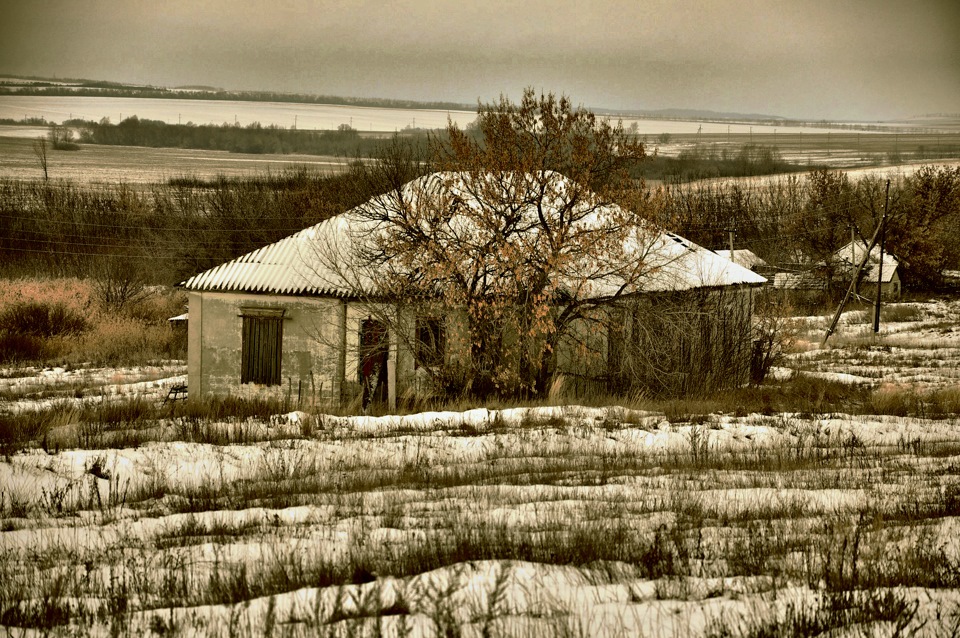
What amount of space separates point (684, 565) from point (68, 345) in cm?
3451

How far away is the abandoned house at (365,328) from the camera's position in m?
19.9

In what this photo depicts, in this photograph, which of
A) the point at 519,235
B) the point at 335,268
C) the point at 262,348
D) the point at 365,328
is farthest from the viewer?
the point at 262,348

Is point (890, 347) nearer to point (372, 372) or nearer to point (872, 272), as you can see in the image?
point (372, 372)

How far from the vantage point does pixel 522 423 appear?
1297 centimetres

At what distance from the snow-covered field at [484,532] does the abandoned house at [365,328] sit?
7.46 metres

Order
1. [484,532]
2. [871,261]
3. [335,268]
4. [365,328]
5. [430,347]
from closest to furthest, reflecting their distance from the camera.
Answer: [484,532] → [430,347] → [335,268] → [365,328] → [871,261]

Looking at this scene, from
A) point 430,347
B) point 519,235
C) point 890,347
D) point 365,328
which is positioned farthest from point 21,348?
point 890,347

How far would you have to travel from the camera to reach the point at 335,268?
2109 centimetres

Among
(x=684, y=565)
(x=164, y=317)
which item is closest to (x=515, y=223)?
(x=684, y=565)

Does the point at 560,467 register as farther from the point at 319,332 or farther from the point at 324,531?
the point at 319,332

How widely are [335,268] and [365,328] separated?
212 cm

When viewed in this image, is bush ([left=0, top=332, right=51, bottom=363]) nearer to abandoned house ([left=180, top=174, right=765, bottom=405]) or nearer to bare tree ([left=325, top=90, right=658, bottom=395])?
abandoned house ([left=180, top=174, right=765, bottom=405])

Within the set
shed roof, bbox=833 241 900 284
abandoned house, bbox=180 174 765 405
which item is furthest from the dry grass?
shed roof, bbox=833 241 900 284

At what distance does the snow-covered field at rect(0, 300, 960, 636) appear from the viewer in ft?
15.3
